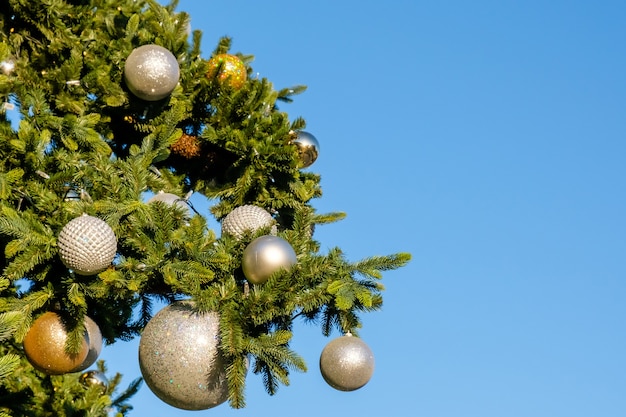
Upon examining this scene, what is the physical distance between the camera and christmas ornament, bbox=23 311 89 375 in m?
4.85

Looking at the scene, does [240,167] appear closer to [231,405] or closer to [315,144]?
[315,144]

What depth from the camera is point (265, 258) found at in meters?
4.71

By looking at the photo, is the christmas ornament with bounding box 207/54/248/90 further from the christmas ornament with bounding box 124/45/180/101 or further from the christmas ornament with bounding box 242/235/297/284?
the christmas ornament with bounding box 242/235/297/284

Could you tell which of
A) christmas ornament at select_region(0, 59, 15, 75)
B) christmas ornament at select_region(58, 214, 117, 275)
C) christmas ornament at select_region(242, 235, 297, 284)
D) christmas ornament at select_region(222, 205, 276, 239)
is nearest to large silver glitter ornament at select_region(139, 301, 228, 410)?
christmas ornament at select_region(242, 235, 297, 284)

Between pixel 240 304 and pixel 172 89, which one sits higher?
pixel 172 89

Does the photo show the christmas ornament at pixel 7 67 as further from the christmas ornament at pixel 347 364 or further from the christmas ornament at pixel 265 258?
the christmas ornament at pixel 347 364

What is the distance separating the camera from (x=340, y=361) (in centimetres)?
487

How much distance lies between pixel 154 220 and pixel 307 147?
1.86 meters

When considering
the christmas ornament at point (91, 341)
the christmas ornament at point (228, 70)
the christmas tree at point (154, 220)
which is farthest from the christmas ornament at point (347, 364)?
the christmas ornament at point (228, 70)

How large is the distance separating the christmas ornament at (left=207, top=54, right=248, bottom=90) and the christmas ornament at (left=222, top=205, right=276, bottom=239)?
49.0 inches

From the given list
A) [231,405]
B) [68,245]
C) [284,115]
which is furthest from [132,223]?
[284,115]

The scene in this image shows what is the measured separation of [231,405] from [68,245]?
1.25m

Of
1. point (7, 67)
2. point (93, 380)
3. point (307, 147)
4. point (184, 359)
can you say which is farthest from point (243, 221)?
point (93, 380)

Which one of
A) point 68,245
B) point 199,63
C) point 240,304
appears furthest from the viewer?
point 199,63
